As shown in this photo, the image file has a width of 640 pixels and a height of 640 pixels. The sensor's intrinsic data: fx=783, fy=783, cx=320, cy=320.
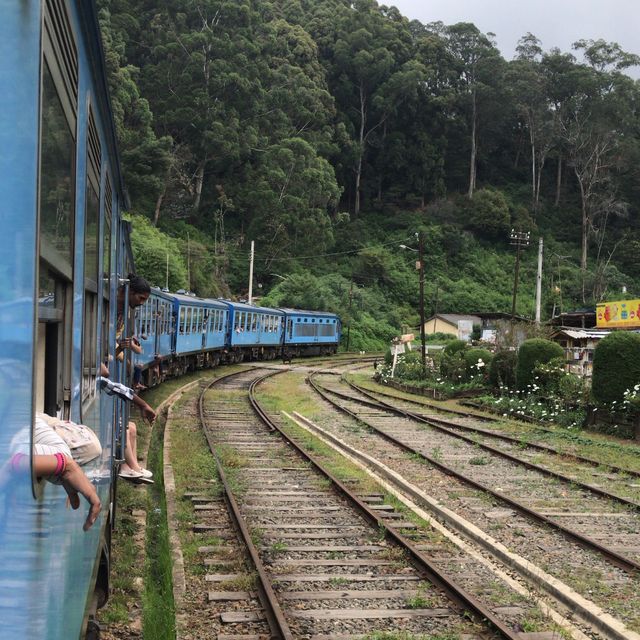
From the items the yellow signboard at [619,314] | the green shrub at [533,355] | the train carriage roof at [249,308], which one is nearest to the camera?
the green shrub at [533,355]

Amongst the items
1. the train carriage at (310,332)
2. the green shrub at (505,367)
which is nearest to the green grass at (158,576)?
the green shrub at (505,367)

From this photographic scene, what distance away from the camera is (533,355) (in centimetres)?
1836

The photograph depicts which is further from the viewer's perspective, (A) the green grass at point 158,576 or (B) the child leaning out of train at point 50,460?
(A) the green grass at point 158,576

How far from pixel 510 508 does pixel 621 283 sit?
54444 millimetres

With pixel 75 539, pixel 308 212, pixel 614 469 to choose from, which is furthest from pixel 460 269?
pixel 75 539

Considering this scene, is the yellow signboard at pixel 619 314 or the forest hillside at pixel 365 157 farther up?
the forest hillside at pixel 365 157

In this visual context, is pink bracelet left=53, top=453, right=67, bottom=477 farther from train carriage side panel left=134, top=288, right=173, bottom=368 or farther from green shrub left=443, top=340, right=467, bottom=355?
green shrub left=443, top=340, right=467, bottom=355

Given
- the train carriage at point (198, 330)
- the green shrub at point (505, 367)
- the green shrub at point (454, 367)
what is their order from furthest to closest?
1. the train carriage at point (198, 330)
2. the green shrub at point (454, 367)
3. the green shrub at point (505, 367)

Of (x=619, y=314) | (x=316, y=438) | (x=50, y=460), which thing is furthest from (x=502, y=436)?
(x=619, y=314)

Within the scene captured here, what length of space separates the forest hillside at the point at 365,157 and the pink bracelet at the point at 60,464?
33181 mm

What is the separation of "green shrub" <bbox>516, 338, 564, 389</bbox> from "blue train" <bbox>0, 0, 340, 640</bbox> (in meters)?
15.2

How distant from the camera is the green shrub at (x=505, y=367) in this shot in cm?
2041

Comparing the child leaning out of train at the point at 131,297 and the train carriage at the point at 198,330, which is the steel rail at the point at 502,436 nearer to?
the train carriage at the point at 198,330

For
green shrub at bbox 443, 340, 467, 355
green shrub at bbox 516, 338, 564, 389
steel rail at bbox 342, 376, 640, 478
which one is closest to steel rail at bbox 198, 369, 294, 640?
steel rail at bbox 342, 376, 640, 478
